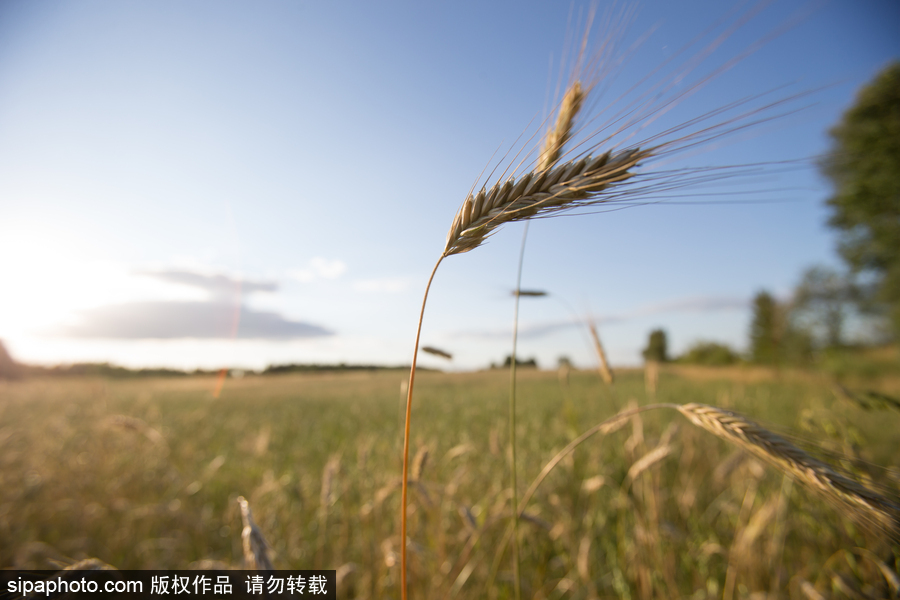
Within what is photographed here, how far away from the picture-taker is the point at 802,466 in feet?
2.81

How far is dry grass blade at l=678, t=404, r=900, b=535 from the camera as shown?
0.77m

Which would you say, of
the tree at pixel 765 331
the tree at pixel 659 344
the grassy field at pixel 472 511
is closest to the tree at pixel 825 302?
the tree at pixel 765 331

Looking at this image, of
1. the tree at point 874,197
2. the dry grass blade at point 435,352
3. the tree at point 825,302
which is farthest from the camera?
the tree at point 825,302

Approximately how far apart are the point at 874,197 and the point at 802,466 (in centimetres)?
2523

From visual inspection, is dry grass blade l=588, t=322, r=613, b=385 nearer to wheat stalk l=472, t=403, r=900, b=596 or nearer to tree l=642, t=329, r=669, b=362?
wheat stalk l=472, t=403, r=900, b=596

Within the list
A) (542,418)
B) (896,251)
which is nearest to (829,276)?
(896,251)

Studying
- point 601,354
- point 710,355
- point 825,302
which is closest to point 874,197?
point 825,302

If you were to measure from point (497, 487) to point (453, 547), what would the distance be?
49 cm

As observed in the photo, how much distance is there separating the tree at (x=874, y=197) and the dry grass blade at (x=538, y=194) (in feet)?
67.8

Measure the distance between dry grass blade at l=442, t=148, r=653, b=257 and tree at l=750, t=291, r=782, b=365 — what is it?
29404mm

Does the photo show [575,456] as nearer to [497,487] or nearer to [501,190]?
[497,487]

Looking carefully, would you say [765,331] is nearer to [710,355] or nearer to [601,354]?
[710,355]

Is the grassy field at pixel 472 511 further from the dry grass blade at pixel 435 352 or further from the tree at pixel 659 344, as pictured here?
the tree at pixel 659 344

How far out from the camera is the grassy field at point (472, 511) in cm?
184
